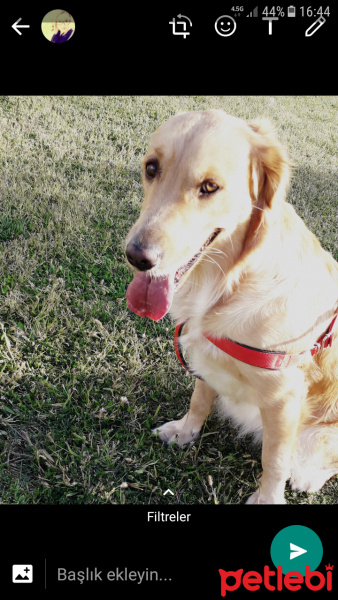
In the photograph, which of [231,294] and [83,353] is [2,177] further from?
[231,294]

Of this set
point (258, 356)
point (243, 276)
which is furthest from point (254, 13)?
point (258, 356)

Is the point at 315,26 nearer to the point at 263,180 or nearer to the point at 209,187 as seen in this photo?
the point at 263,180

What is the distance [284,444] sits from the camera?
210cm

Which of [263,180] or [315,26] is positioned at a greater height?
[315,26]

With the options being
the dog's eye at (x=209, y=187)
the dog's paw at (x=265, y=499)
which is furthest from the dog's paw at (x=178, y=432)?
the dog's eye at (x=209, y=187)

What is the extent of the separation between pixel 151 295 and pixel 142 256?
0.24 metres

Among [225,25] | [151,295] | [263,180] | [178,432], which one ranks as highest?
[225,25]

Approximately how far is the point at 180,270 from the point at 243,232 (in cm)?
32

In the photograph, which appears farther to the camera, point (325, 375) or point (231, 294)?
point (325, 375)

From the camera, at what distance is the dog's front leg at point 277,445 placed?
2023 mm

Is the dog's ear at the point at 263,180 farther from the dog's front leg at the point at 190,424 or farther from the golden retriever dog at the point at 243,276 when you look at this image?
the dog's front leg at the point at 190,424

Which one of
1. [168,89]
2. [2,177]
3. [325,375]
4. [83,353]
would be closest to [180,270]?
[325,375]

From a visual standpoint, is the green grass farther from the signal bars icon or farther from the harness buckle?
the harness buckle
